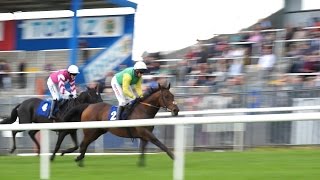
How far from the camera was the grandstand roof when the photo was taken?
19.0 metres

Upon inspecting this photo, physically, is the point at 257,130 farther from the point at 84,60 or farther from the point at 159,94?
the point at 84,60

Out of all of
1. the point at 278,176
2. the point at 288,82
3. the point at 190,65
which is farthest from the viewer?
the point at 190,65

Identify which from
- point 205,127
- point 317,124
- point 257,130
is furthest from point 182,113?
point 317,124

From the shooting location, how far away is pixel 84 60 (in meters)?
17.4

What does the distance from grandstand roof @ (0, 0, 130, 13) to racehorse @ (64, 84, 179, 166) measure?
7.95 meters

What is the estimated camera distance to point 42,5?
19.7 metres

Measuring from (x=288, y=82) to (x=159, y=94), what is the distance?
3233 millimetres

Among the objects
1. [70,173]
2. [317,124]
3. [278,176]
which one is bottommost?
[70,173]

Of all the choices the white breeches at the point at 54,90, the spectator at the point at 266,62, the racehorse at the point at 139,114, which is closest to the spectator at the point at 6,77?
the white breeches at the point at 54,90

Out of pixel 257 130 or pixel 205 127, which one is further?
pixel 205 127

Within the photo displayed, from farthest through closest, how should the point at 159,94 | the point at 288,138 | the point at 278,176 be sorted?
the point at 159,94
the point at 288,138
the point at 278,176

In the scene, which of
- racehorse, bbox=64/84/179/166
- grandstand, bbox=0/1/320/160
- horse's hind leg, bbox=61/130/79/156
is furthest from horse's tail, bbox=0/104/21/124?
racehorse, bbox=64/84/179/166

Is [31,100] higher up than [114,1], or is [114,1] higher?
[114,1]

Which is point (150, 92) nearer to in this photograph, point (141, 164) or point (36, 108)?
point (141, 164)
